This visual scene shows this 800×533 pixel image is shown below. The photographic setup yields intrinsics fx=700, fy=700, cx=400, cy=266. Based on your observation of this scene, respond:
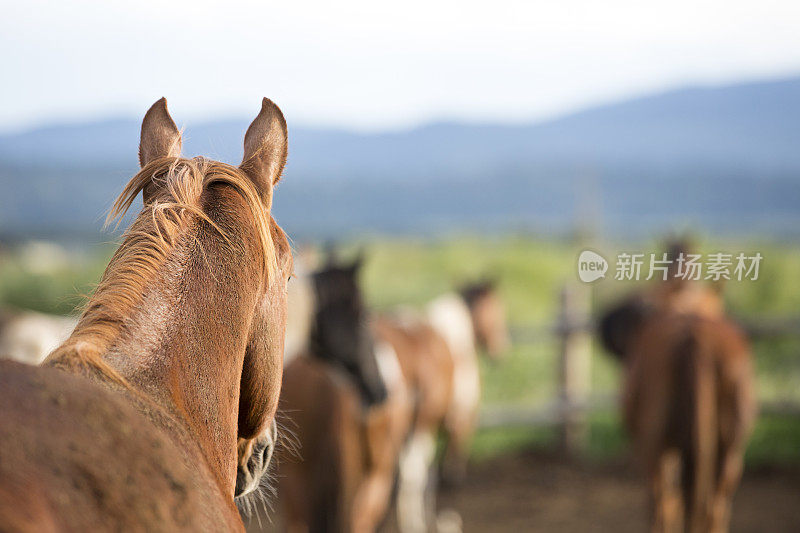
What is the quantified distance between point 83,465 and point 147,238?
0.53m

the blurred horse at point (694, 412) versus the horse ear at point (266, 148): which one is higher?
the horse ear at point (266, 148)

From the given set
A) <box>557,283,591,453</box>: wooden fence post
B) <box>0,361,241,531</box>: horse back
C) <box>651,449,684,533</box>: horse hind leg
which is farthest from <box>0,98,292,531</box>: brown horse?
<box>557,283,591,453</box>: wooden fence post

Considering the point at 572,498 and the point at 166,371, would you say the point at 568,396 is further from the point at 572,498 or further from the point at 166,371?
the point at 166,371

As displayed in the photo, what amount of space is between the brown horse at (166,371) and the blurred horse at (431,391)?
12.2 feet

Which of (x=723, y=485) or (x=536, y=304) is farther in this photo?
(x=536, y=304)

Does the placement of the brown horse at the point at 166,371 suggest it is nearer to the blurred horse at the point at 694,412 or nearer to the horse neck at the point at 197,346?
the horse neck at the point at 197,346

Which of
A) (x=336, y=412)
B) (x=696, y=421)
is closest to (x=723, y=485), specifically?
(x=696, y=421)

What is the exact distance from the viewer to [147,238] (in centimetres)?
132

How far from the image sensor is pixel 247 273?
1395 mm

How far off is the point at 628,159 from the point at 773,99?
67.2 ft

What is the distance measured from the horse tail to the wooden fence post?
3270 mm

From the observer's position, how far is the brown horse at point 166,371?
2.89 ft

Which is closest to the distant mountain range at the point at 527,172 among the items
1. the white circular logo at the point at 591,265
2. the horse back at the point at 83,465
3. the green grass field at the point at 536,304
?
the green grass field at the point at 536,304

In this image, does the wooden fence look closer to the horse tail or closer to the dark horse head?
the horse tail
